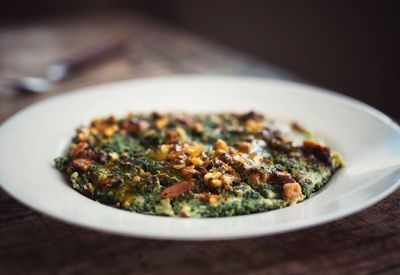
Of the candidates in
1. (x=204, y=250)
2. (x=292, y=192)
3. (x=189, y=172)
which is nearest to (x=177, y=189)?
(x=189, y=172)

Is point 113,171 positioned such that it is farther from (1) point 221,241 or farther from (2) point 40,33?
(2) point 40,33

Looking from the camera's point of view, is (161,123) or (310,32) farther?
(310,32)

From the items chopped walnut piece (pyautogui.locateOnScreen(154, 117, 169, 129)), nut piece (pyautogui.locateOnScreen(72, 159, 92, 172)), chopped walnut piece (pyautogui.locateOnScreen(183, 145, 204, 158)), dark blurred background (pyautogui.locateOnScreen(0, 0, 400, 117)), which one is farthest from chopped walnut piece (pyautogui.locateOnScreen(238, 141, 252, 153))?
dark blurred background (pyautogui.locateOnScreen(0, 0, 400, 117))

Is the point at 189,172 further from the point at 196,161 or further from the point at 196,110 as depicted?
the point at 196,110

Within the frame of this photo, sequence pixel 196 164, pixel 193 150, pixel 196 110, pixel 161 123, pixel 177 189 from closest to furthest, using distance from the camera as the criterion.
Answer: pixel 177 189 < pixel 196 164 < pixel 193 150 < pixel 161 123 < pixel 196 110

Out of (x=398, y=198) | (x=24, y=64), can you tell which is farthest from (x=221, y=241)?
(x=24, y=64)

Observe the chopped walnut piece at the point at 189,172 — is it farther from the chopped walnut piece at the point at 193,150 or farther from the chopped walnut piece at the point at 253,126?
the chopped walnut piece at the point at 253,126
